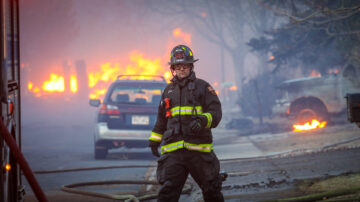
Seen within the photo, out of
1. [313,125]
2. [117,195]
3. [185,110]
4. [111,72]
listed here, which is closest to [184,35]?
[111,72]

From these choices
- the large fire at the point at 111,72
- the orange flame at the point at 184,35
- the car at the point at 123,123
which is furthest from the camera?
the orange flame at the point at 184,35

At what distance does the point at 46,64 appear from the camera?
5381cm

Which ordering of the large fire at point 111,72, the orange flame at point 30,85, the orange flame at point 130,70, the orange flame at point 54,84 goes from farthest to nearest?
the orange flame at point 130,70
the orange flame at point 54,84
the large fire at point 111,72
the orange flame at point 30,85

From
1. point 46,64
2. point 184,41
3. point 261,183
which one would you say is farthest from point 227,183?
point 184,41

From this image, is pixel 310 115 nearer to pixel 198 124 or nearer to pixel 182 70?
pixel 182 70

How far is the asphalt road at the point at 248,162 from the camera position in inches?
255

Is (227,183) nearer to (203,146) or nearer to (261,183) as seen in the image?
(261,183)

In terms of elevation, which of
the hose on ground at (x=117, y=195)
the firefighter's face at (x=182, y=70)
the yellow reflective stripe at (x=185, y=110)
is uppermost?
the firefighter's face at (x=182, y=70)

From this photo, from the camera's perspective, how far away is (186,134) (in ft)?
13.8

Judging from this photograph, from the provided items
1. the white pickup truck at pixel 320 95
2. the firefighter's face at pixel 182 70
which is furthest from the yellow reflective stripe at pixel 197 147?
the white pickup truck at pixel 320 95

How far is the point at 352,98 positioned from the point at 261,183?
172cm

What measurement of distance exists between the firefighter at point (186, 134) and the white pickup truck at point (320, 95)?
1083 centimetres

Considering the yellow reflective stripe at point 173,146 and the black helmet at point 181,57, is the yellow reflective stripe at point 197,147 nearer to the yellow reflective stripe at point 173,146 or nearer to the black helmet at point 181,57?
the yellow reflective stripe at point 173,146

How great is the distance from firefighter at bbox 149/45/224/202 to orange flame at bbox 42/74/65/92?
166 feet
